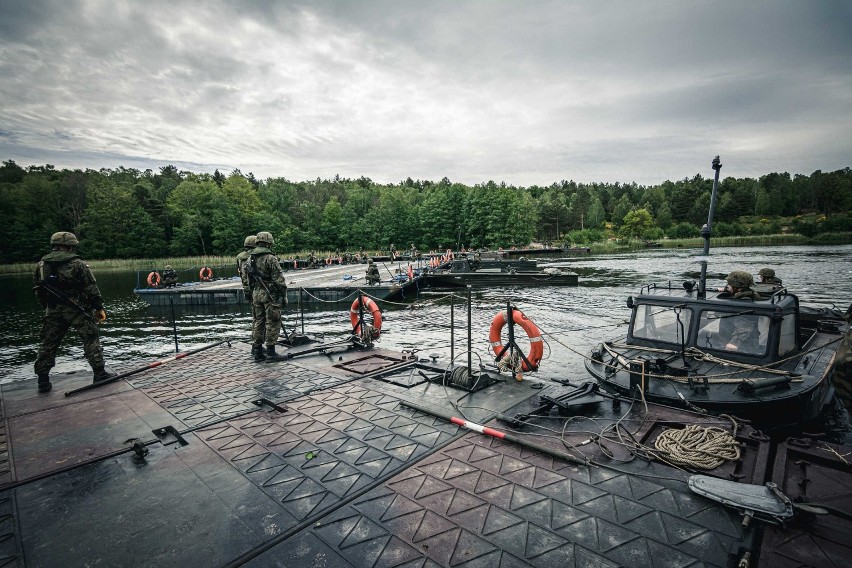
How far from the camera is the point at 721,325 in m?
6.51

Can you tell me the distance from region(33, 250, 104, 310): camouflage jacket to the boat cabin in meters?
9.54

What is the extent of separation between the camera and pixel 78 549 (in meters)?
3.04

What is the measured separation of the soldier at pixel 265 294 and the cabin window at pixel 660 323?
700 cm

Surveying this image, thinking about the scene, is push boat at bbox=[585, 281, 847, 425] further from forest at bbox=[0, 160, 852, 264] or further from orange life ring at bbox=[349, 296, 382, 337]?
forest at bbox=[0, 160, 852, 264]

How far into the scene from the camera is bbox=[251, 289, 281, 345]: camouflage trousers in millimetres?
8062

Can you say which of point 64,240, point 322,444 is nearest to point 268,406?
point 322,444

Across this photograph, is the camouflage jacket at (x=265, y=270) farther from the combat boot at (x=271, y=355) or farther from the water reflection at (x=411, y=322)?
the water reflection at (x=411, y=322)

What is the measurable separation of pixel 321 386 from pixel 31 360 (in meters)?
14.0

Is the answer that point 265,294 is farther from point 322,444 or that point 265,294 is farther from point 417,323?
point 417,323

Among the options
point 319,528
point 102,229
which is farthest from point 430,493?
point 102,229

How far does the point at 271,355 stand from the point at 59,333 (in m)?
3.49

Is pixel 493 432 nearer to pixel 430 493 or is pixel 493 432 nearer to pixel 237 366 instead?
pixel 430 493

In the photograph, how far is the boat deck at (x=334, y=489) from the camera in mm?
2959

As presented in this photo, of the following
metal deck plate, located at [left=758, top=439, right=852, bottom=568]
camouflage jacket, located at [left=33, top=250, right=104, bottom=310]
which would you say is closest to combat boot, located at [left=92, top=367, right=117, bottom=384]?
camouflage jacket, located at [left=33, top=250, right=104, bottom=310]
